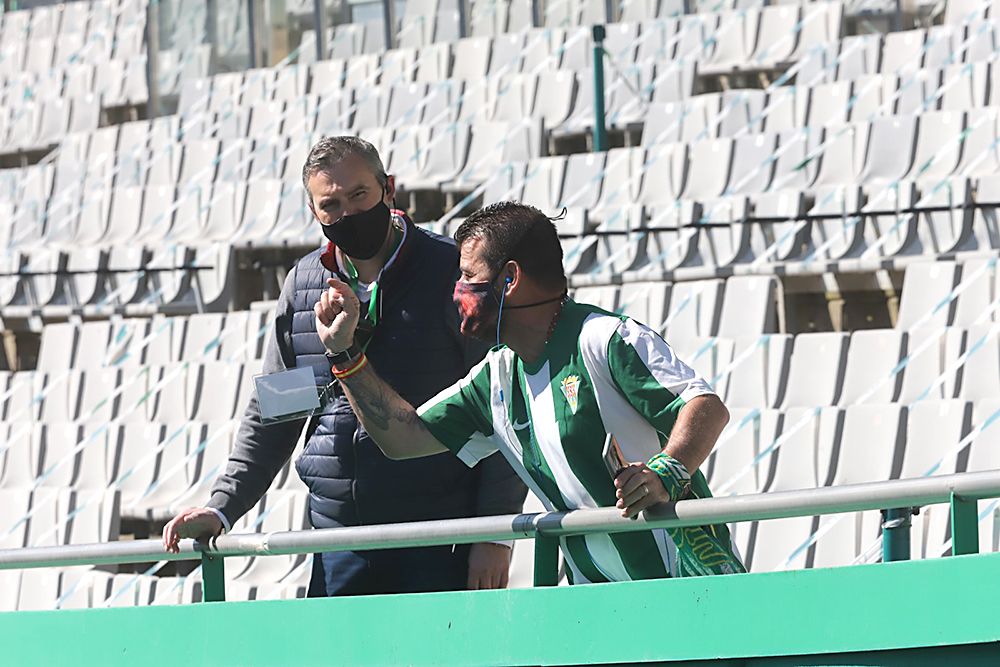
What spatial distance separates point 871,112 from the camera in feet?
25.0

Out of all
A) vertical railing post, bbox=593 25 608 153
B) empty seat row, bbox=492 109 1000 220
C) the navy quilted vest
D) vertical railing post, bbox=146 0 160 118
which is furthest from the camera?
vertical railing post, bbox=146 0 160 118

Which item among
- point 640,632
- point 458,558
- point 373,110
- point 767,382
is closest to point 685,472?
point 640,632

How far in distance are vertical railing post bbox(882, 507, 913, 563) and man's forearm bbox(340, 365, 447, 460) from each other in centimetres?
69

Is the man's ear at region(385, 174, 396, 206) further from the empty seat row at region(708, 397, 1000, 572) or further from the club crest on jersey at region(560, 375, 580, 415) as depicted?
the empty seat row at region(708, 397, 1000, 572)

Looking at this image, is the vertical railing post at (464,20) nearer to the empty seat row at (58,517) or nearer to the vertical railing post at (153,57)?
the vertical railing post at (153,57)

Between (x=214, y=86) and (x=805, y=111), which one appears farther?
(x=214, y=86)

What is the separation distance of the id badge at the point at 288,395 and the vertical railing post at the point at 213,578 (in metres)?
0.25

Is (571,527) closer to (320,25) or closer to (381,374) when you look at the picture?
(381,374)

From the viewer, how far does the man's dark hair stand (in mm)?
2295

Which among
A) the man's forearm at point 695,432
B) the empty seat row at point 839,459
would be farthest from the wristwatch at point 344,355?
the empty seat row at point 839,459

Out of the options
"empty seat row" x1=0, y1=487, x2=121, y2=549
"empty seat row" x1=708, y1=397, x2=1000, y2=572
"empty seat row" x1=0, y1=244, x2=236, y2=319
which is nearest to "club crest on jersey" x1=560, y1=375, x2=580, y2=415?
"empty seat row" x1=708, y1=397, x2=1000, y2=572

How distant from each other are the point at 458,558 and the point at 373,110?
6.91 meters

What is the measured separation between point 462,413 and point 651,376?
0.40 meters

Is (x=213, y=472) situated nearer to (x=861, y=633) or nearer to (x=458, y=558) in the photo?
(x=458, y=558)
